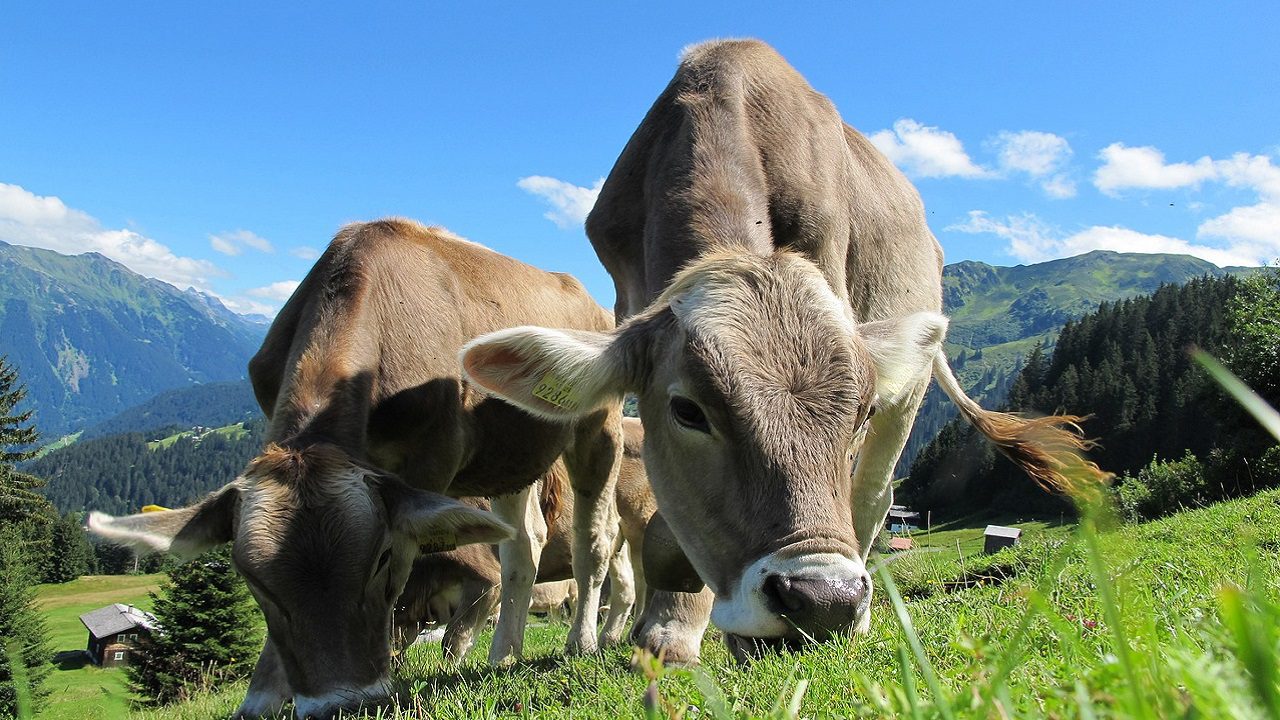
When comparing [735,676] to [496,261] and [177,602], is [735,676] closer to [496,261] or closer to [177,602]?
[496,261]

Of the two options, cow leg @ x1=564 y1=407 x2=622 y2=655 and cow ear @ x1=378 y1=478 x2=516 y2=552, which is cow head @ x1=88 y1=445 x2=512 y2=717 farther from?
cow leg @ x1=564 y1=407 x2=622 y2=655

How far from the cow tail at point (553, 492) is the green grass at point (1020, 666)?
228 inches

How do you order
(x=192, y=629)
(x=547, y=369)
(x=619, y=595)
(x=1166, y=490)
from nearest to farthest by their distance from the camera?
(x=547, y=369) < (x=619, y=595) < (x=1166, y=490) < (x=192, y=629)

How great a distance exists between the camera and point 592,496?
859cm

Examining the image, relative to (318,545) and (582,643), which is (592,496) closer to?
(582,643)

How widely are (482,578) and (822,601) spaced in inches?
346

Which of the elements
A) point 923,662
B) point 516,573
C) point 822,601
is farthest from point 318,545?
point 516,573

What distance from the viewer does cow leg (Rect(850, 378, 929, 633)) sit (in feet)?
21.3

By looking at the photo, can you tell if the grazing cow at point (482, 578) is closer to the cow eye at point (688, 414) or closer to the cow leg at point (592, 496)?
the cow leg at point (592, 496)

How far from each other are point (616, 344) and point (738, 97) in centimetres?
246

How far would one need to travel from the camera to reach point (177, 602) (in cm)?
4506

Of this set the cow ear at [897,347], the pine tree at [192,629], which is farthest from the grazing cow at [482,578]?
the pine tree at [192,629]

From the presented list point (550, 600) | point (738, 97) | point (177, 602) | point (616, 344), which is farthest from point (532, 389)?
point (177, 602)

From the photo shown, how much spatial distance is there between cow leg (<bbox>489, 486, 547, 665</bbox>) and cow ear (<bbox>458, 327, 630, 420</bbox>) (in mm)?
3127
